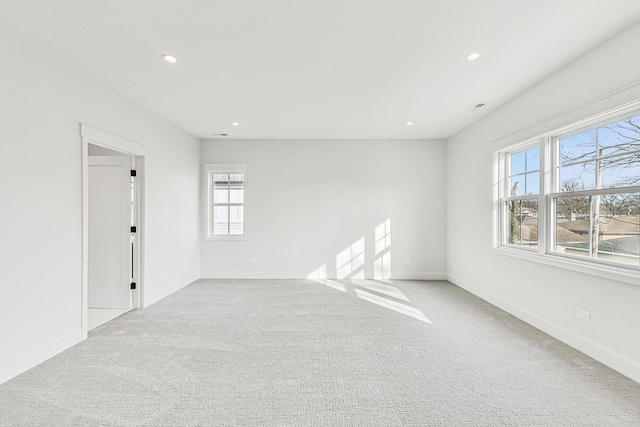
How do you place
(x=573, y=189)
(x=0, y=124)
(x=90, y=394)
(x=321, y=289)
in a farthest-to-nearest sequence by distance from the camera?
(x=321, y=289) < (x=573, y=189) < (x=0, y=124) < (x=90, y=394)

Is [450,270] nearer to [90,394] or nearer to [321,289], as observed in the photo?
[321,289]

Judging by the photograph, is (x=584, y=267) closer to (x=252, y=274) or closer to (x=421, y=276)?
(x=421, y=276)

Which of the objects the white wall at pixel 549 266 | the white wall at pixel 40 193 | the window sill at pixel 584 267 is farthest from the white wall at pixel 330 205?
the white wall at pixel 40 193

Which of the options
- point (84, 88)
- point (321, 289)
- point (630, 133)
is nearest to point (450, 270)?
point (321, 289)

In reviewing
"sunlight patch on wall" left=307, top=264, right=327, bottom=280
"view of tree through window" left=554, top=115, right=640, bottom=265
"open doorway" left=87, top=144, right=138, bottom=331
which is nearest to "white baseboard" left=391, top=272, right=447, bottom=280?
"sunlight patch on wall" left=307, top=264, right=327, bottom=280

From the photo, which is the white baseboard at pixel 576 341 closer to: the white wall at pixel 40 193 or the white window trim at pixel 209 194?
the white window trim at pixel 209 194

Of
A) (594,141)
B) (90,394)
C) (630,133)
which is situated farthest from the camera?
(594,141)

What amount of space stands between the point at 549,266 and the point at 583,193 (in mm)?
847

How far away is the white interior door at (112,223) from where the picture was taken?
3861 mm

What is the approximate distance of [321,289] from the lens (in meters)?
4.89

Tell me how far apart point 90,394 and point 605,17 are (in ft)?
15.7

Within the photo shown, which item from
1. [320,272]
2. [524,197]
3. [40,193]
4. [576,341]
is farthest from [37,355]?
[524,197]

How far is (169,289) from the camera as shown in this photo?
15.0 ft

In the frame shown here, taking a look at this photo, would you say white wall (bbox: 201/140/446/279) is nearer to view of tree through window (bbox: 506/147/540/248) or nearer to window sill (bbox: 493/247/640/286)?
view of tree through window (bbox: 506/147/540/248)
